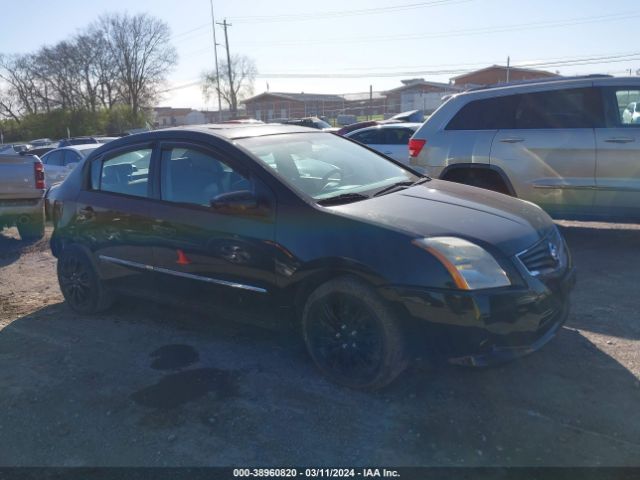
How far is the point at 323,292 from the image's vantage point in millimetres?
3467

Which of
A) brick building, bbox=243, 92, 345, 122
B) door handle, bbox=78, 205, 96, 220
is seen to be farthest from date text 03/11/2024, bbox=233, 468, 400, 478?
brick building, bbox=243, 92, 345, 122

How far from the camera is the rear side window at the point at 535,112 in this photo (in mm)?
6289

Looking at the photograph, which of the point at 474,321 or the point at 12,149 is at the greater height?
the point at 12,149

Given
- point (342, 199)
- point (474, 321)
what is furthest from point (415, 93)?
point (474, 321)

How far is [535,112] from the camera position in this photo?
6.60 meters

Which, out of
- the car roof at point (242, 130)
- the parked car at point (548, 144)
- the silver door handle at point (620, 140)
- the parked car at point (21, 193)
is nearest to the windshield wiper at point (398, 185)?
the car roof at point (242, 130)

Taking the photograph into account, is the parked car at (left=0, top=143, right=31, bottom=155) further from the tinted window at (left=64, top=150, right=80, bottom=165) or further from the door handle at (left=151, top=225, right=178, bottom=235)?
the door handle at (left=151, top=225, right=178, bottom=235)

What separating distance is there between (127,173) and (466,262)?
298cm

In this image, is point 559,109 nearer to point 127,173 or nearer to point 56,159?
point 127,173

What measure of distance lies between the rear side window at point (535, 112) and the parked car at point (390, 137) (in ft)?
14.0

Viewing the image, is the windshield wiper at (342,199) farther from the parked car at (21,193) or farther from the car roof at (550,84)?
the parked car at (21,193)

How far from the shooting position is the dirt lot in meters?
2.90

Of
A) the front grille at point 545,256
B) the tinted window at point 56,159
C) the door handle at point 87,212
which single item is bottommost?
the front grille at point 545,256

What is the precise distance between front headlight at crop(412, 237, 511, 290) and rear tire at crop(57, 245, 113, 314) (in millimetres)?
3073
